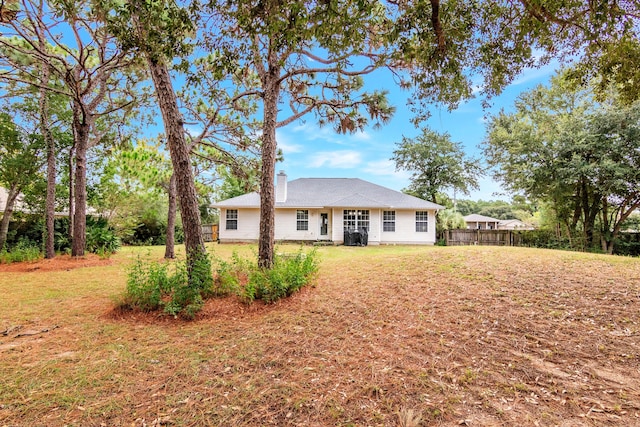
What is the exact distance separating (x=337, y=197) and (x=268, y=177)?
43.0 feet

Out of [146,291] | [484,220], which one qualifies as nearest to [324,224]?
[146,291]

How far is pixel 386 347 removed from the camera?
3053mm

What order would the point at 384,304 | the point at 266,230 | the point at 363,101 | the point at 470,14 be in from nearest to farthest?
the point at 470,14 < the point at 384,304 < the point at 266,230 < the point at 363,101

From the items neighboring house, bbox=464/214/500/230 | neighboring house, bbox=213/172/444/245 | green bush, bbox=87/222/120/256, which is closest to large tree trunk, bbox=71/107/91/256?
green bush, bbox=87/222/120/256

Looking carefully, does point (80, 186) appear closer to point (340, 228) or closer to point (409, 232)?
point (340, 228)

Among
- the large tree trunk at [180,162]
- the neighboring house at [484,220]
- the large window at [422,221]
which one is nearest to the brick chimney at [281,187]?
the large window at [422,221]

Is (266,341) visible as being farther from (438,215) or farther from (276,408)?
(438,215)

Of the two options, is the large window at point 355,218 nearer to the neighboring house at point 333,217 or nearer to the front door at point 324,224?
the neighboring house at point 333,217

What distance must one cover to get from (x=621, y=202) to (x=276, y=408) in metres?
20.2

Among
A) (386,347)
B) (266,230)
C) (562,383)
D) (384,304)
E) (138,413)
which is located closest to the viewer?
(138,413)

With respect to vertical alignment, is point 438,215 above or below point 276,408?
above

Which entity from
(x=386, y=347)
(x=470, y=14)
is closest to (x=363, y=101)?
(x=470, y=14)

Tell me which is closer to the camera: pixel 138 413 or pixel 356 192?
pixel 138 413

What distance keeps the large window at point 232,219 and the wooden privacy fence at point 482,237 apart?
13.0 meters
